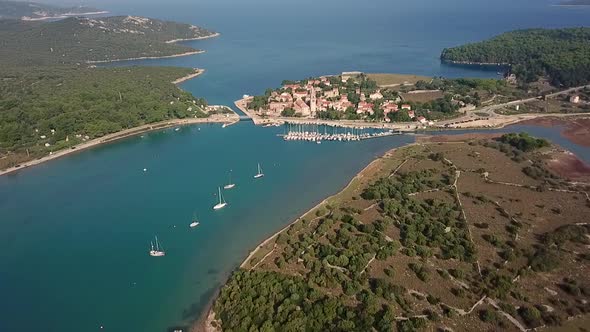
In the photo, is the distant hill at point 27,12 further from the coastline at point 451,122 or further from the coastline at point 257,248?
the coastline at point 257,248

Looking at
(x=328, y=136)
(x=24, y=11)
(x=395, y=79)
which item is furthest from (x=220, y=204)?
(x=24, y=11)

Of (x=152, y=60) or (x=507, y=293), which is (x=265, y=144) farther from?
(x=152, y=60)

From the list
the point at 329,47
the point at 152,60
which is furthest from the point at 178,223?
the point at 329,47

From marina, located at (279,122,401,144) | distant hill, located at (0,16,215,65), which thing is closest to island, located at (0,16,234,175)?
distant hill, located at (0,16,215,65)

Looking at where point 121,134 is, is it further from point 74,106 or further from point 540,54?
point 540,54

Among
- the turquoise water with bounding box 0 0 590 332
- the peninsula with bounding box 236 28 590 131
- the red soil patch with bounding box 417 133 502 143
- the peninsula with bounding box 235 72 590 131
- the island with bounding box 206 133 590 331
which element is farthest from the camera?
the peninsula with bounding box 236 28 590 131

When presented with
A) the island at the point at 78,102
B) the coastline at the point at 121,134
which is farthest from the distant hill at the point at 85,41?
the coastline at the point at 121,134

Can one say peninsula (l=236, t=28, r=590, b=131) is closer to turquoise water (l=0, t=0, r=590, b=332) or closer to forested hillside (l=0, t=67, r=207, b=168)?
turquoise water (l=0, t=0, r=590, b=332)
